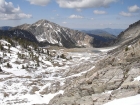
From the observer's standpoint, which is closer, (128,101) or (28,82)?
(128,101)

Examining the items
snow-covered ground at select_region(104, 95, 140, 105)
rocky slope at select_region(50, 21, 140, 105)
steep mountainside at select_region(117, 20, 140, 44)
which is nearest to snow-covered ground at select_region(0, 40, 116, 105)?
rocky slope at select_region(50, 21, 140, 105)

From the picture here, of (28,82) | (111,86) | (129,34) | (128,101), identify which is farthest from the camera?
(129,34)

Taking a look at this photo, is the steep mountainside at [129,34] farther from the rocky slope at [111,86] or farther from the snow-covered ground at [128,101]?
the snow-covered ground at [128,101]

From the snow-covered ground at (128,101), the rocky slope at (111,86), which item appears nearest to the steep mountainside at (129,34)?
the rocky slope at (111,86)

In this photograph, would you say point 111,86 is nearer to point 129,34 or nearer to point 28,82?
point 28,82

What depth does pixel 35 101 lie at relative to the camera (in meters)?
33.7

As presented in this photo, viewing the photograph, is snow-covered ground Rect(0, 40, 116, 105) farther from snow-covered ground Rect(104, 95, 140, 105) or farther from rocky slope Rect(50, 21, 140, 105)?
snow-covered ground Rect(104, 95, 140, 105)

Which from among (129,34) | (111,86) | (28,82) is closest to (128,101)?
(111,86)

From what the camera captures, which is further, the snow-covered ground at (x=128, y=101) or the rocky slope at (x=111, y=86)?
the rocky slope at (x=111, y=86)

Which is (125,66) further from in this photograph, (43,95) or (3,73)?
(3,73)

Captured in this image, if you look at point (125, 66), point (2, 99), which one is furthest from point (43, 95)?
point (125, 66)

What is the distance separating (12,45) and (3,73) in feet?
109

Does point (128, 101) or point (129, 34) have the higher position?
point (129, 34)

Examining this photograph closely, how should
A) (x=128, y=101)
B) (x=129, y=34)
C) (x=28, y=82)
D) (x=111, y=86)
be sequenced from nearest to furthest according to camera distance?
(x=128, y=101) → (x=111, y=86) → (x=28, y=82) → (x=129, y=34)
